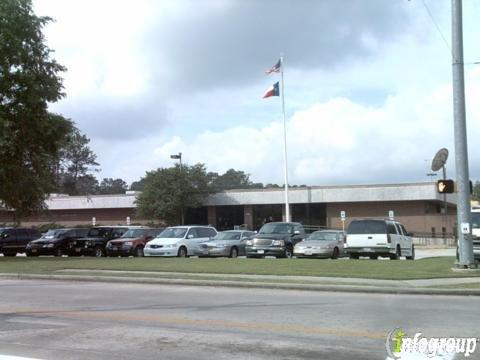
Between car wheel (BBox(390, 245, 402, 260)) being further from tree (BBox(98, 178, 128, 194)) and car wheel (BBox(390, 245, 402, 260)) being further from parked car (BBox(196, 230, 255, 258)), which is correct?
tree (BBox(98, 178, 128, 194))

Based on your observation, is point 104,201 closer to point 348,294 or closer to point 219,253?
point 219,253

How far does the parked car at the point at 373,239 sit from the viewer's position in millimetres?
24531

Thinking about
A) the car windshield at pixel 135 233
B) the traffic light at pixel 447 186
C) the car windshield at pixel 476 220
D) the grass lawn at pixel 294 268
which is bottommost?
the grass lawn at pixel 294 268

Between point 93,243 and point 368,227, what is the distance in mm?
16869

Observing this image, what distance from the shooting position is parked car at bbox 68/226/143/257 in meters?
34.2

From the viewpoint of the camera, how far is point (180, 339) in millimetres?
8609

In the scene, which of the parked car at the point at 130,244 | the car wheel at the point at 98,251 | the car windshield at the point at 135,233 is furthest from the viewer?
the car wheel at the point at 98,251

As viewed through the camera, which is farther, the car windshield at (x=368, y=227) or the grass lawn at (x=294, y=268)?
the car windshield at (x=368, y=227)

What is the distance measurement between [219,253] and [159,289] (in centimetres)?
1239

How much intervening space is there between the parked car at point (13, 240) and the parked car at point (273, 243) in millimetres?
18065

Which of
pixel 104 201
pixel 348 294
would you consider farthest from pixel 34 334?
pixel 104 201

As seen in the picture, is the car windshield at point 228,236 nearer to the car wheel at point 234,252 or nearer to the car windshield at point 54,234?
the car wheel at point 234,252
